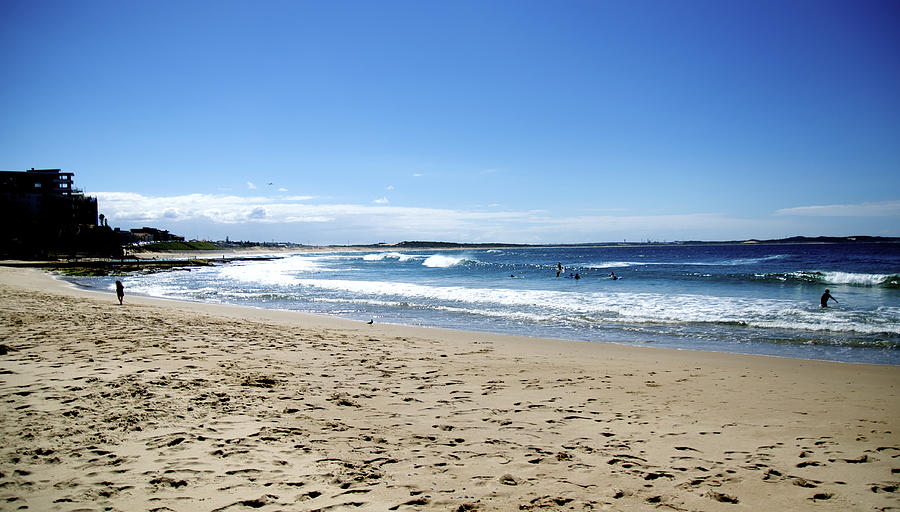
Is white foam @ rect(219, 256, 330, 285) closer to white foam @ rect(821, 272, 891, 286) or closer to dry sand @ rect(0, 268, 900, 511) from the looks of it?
dry sand @ rect(0, 268, 900, 511)

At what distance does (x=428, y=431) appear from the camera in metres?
5.33

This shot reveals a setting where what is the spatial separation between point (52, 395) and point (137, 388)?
89cm

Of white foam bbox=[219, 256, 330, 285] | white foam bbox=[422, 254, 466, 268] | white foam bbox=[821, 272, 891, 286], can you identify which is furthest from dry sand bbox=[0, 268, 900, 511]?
white foam bbox=[422, 254, 466, 268]

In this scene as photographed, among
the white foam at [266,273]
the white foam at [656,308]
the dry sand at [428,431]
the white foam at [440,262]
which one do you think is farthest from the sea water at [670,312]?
the white foam at [440,262]

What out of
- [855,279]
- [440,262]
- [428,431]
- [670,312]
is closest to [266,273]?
[440,262]

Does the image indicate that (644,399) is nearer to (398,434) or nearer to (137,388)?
(398,434)

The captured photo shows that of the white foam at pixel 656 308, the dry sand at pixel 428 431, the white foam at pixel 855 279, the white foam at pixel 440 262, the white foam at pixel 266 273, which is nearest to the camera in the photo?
the dry sand at pixel 428 431

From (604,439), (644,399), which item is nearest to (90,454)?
(604,439)

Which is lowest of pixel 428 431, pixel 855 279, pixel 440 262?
pixel 440 262

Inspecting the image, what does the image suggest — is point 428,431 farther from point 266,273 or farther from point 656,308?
point 266,273

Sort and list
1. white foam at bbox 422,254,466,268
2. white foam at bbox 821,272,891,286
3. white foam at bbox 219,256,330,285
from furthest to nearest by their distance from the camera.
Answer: white foam at bbox 422,254,466,268 < white foam at bbox 219,256,330,285 < white foam at bbox 821,272,891,286

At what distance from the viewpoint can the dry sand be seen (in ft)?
12.6

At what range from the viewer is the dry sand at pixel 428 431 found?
12.6 ft

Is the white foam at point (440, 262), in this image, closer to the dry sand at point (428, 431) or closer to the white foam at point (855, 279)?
the white foam at point (855, 279)
